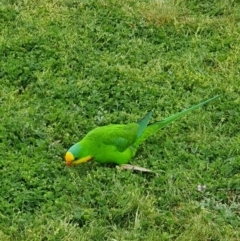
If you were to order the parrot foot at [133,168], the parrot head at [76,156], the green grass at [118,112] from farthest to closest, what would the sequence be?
the parrot foot at [133,168] < the parrot head at [76,156] < the green grass at [118,112]

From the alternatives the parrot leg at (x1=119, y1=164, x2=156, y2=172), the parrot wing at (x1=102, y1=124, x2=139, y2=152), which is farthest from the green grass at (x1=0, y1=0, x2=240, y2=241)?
the parrot wing at (x1=102, y1=124, x2=139, y2=152)

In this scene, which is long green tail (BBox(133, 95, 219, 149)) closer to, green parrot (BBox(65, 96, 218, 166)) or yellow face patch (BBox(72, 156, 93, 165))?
green parrot (BBox(65, 96, 218, 166))

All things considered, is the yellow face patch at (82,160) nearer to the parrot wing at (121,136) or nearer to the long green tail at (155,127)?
the parrot wing at (121,136)

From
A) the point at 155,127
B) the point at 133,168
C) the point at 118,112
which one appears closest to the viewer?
the point at 133,168

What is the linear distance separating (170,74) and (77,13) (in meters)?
1.23

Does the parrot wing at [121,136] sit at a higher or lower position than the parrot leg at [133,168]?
higher

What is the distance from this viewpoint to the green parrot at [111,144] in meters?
3.99

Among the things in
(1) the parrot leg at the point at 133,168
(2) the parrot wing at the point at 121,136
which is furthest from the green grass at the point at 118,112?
(2) the parrot wing at the point at 121,136

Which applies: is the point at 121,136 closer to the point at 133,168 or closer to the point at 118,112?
the point at 133,168

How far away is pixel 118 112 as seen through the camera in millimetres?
4652

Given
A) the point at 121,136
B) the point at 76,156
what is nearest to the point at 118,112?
the point at 121,136

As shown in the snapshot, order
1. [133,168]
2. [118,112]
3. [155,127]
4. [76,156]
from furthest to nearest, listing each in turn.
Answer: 1. [118,112]
2. [155,127]
3. [133,168]
4. [76,156]

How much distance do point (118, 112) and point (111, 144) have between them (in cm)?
59

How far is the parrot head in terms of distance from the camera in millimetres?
3959
